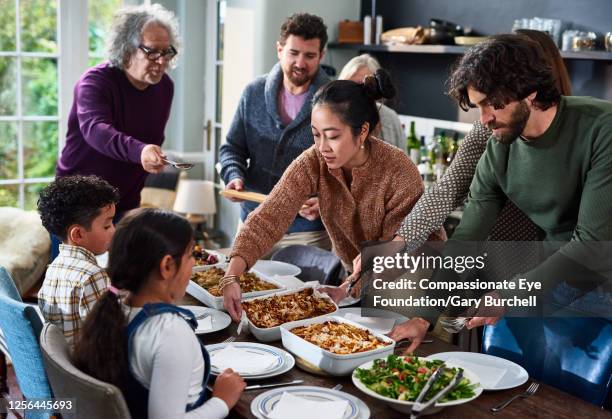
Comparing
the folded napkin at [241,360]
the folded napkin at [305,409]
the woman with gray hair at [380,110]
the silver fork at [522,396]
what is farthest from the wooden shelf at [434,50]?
the folded napkin at [305,409]

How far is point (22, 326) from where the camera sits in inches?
73.1

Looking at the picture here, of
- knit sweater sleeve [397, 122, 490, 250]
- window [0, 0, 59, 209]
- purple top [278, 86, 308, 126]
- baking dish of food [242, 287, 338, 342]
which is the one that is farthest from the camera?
window [0, 0, 59, 209]

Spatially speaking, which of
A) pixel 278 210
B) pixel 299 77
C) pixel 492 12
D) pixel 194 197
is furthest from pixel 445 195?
pixel 194 197

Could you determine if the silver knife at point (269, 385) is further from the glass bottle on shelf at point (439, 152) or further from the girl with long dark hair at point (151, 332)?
the glass bottle on shelf at point (439, 152)

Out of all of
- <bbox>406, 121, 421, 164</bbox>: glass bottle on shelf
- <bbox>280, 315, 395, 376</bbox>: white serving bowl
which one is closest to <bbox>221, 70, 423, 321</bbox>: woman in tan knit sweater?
<bbox>280, 315, 395, 376</bbox>: white serving bowl

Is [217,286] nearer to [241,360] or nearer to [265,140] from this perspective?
[241,360]

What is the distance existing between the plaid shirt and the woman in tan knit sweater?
41 cm

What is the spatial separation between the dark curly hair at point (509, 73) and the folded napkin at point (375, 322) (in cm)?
67

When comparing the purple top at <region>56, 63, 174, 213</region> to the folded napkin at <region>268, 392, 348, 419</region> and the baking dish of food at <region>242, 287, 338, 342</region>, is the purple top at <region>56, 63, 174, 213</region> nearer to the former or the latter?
the baking dish of food at <region>242, 287, 338, 342</region>

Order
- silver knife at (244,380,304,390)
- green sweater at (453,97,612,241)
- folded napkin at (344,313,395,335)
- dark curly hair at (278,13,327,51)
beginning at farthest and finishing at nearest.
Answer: dark curly hair at (278,13,327,51), folded napkin at (344,313,395,335), green sweater at (453,97,612,241), silver knife at (244,380,304,390)

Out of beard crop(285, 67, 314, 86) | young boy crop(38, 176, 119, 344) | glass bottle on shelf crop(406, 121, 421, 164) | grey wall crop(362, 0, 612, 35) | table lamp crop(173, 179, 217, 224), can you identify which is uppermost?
grey wall crop(362, 0, 612, 35)

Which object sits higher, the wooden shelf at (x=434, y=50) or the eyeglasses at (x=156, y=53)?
the wooden shelf at (x=434, y=50)

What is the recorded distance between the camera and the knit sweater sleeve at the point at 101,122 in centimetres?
290

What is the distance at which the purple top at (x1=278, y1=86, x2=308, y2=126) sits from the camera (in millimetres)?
3275
